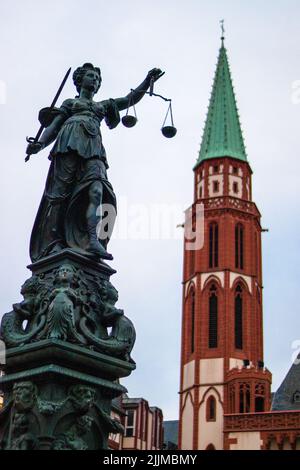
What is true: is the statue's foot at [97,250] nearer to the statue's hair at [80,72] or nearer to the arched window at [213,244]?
the statue's hair at [80,72]

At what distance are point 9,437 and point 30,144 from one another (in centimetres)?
232

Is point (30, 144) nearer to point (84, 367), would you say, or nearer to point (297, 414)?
point (84, 367)

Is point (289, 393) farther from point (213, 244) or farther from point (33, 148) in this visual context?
point (33, 148)

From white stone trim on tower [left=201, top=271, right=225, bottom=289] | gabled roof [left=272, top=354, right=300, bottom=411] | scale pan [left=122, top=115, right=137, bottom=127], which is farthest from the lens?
white stone trim on tower [left=201, top=271, right=225, bottom=289]

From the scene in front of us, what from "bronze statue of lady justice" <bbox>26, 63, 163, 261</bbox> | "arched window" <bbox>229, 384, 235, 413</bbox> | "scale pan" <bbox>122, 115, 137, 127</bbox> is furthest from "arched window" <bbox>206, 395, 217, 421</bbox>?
"bronze statue of lady justice" <bbox>26, 63, 163, 261</bbox>

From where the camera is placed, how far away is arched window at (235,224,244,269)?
56875mm

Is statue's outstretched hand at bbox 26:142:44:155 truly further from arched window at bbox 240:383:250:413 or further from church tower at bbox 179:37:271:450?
arched window at bbox 240:383:250:413

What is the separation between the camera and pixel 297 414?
1705 inches

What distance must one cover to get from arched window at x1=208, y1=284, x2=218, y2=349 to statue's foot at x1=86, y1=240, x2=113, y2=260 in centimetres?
4825

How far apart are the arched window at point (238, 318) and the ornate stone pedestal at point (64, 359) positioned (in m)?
48.9

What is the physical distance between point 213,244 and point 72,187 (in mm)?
51887

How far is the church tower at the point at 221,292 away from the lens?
49.8 m

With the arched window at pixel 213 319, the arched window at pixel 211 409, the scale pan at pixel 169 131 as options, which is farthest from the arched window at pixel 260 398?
the scale pan at pixel 169 131

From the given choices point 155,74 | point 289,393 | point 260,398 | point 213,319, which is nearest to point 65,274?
point 155,74
